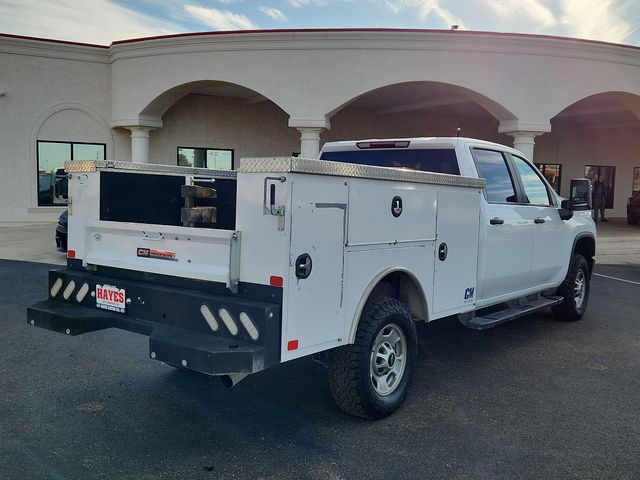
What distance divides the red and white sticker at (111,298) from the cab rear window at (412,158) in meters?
→ 2.93

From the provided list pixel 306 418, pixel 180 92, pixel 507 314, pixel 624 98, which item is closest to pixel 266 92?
pixel 180 92

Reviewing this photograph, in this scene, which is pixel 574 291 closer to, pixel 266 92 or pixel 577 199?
pixel 577 199

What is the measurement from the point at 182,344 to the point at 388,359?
1.61 metres

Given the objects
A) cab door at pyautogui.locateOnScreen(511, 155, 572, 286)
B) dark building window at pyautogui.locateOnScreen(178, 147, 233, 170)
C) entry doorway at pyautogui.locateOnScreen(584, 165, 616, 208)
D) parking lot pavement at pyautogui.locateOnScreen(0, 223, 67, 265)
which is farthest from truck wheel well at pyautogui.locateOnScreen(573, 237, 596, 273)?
entry doorway at pyautogui.locateOnScreen(584, 165, 616, 208)

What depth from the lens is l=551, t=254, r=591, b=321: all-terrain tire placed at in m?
7.38

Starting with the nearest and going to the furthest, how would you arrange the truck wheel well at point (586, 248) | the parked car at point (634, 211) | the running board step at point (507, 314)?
the running board step at point (507, 314)
the truck wheel well at point (586, 248)
the parked car at point (634, 211)

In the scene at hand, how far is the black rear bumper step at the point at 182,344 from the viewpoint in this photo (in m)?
3.40

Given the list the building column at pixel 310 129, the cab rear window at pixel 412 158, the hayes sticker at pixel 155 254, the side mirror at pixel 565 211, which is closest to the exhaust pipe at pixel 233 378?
the hayes sticker at pixel 155 254

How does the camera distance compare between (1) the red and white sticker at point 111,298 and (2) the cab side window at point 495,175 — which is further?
(2) the cab side window at point 495,175

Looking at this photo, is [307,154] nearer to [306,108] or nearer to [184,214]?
[306,108]

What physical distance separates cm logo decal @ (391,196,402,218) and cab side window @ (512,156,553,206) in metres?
2.53

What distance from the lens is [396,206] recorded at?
4.27 metres

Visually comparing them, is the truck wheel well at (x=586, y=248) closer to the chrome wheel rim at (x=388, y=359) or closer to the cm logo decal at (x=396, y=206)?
the chrome wheel rim at (x=388, y=359)

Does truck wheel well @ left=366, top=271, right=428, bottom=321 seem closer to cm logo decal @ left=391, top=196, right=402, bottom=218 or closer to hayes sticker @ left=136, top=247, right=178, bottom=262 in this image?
cm logo decal @ left=391, top=196, right=402, bottom=218
